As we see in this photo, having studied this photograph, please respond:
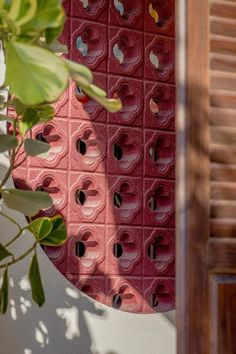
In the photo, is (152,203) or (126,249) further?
(152,203)

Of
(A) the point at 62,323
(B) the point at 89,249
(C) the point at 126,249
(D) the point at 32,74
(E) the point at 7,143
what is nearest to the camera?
(D) the point at 32,74

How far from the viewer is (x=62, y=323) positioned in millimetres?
2631

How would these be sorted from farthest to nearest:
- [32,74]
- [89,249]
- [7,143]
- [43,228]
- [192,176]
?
[89,249] < [43,228] < [192,176] < [7,143] < [32,74]

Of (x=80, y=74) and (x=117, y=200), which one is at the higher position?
(x=80, y=74)

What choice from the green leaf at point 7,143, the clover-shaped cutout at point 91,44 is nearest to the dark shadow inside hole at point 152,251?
the clover-shaped cutout at point 91,44

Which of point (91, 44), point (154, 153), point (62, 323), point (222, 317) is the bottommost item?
point (62, 323)

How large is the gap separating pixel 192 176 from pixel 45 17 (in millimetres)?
801

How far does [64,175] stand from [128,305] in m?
0.55

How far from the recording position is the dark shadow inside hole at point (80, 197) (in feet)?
9.13

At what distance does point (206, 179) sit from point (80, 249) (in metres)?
0.95

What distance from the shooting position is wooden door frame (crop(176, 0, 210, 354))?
1.93m

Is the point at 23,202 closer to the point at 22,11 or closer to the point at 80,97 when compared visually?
the point at 22,11

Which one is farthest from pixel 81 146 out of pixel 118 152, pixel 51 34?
pixel 51 34

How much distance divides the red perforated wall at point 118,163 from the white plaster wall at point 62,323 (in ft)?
0.19
